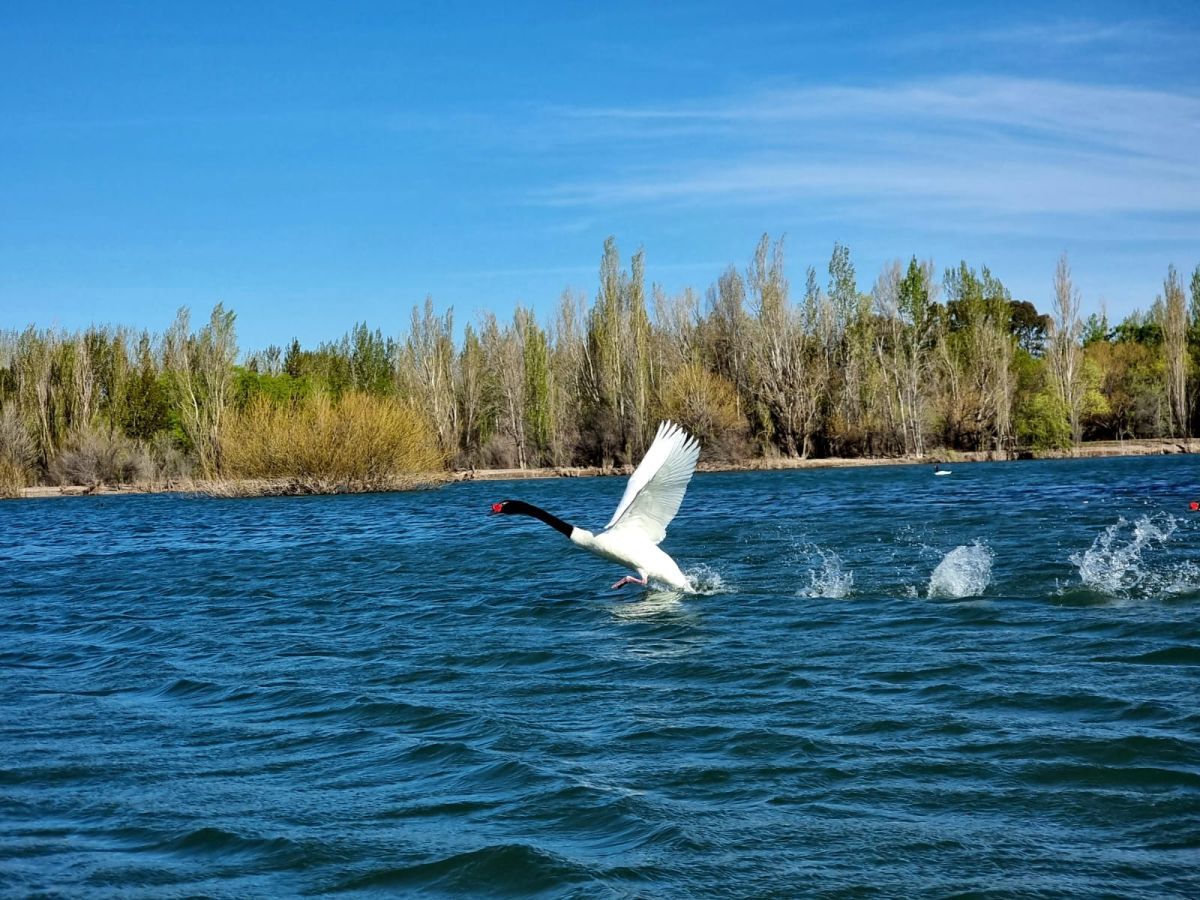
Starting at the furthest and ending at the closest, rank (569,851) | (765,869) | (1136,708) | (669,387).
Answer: (669,387)
(1136,708)
(569,851)
(765,869)

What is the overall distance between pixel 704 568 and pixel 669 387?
46919mm

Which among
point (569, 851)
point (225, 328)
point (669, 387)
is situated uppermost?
point (225, 328)

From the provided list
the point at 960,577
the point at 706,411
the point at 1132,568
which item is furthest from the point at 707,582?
the point at 706,411

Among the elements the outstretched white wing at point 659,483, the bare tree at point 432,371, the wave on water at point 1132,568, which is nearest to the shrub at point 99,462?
the bare tree at point 432,371

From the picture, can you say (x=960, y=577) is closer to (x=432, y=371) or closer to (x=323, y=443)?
(x=323, y=443)

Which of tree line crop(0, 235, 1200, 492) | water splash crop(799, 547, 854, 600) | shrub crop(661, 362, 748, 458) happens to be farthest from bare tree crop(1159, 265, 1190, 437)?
water splash crop(799, 547, 854, 600)

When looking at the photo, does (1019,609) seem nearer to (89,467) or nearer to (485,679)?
(485,679)

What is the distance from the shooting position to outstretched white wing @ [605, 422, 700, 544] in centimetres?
1411

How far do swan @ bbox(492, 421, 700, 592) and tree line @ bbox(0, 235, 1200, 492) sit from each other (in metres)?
47.6

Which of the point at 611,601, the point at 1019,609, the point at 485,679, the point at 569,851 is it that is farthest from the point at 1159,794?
the point at 611,601

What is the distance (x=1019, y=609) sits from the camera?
12633 mm

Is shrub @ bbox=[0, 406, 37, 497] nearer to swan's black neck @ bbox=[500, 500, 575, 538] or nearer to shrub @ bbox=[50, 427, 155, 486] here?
shrub @ bbox=[50, 427, 155, 486]

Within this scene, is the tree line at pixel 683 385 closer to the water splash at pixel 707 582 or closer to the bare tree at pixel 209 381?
the bare tree at pixel 209 381

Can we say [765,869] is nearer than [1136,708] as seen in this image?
Yes
